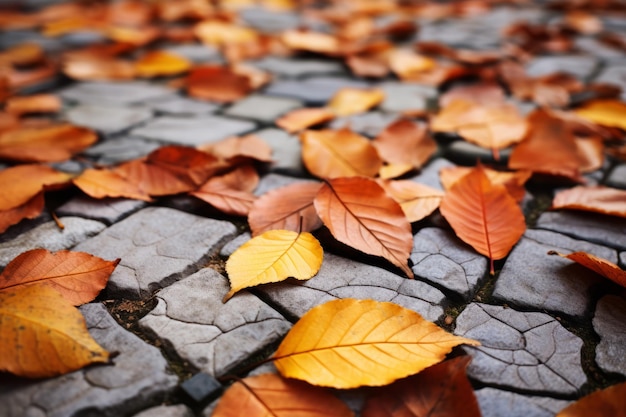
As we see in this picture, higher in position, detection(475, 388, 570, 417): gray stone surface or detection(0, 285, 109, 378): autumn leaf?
detection(0, 285, 109, 378): autumn leaf

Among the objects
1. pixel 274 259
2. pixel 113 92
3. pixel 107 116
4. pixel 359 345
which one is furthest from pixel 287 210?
pixel 113 92

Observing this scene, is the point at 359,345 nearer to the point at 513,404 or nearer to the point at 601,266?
the point at 513,404

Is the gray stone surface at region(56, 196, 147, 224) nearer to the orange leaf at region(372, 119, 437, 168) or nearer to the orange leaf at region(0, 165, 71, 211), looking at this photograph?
the orange leaf at region(0, 165, 71, 211)

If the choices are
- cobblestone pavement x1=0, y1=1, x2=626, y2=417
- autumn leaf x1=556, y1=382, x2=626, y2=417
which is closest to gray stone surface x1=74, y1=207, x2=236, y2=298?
cobblestone pavement x1=0, y1=1, x2=626, y2=417

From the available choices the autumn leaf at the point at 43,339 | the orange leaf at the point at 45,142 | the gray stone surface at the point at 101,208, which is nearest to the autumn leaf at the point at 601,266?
the autumn leaf at the point at 43,339

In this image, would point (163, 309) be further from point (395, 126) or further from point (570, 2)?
point (570, 2)

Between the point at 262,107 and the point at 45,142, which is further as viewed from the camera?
the point at 262,107
